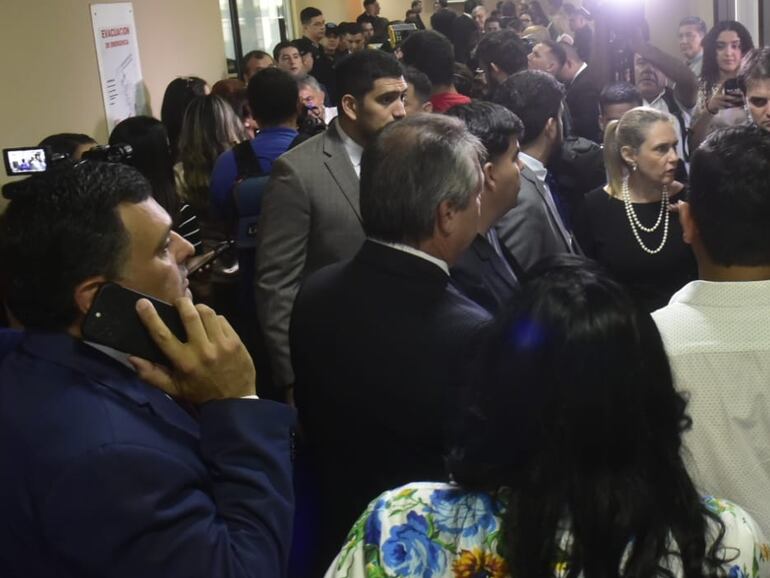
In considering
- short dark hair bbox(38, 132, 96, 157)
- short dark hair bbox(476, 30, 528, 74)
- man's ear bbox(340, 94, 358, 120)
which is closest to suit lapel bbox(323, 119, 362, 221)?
man's ear bbox(340, 94, 358, 120)

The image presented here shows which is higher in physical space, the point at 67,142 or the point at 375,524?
the point at 67,142

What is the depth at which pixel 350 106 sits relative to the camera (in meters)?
3.09

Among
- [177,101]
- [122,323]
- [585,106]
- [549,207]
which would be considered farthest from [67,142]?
[585,106]

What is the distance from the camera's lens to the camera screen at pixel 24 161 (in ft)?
9.12

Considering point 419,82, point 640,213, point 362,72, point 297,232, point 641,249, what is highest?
point 362,72

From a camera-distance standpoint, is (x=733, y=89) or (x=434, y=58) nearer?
(x=733, y=89)

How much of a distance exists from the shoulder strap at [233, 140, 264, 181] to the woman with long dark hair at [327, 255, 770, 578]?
252 centimetres

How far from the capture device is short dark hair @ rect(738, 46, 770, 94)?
11.0 feet

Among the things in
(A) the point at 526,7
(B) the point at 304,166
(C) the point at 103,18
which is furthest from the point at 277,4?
(B) the point at 304,166

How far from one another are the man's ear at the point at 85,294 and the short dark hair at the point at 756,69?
278 centimetres

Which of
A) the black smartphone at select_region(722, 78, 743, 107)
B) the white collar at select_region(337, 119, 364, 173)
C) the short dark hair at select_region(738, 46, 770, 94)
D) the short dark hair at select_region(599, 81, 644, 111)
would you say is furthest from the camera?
the short dark hair at select_region(599, 81, 644, 111)

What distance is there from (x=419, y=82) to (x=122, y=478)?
349cm

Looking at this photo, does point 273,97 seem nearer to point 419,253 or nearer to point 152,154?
point 152,154

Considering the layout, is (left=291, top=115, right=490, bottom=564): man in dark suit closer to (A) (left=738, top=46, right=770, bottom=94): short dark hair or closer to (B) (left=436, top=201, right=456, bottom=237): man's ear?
(B) (left=436, top=201, right=456, bottom=237): man's ear
